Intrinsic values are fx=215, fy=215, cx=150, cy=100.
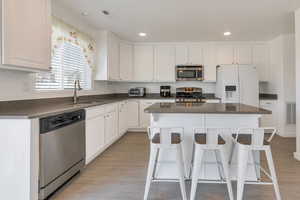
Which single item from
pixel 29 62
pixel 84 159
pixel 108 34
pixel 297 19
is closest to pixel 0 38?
pixel 29 62

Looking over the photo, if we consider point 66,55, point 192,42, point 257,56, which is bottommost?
point 66,55

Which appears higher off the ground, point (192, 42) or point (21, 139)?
point (192, 42)

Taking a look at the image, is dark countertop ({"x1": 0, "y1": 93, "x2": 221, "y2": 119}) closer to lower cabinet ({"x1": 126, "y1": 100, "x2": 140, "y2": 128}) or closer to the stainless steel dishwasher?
the stainless steel dishwasher

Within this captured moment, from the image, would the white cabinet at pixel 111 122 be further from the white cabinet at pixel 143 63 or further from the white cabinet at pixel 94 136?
the white cabinet at pixel 143 63

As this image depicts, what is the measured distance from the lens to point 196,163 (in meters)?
1.99

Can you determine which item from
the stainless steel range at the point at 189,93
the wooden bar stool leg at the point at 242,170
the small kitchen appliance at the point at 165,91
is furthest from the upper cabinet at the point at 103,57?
the wooden bar stool leg at the point at 242,170

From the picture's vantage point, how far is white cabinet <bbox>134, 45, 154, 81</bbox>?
5.72 metres

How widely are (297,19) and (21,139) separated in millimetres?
4062

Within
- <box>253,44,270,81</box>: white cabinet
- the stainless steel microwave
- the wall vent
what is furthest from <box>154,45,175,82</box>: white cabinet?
the wall vent

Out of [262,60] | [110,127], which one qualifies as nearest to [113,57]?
[110,127]

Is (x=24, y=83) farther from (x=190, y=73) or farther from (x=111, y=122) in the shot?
(x=190, y=73)

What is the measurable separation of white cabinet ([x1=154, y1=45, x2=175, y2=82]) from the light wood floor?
101 inches

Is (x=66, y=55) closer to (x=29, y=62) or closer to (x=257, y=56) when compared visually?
(x=29, y=62)

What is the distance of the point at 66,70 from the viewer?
3.54 m
